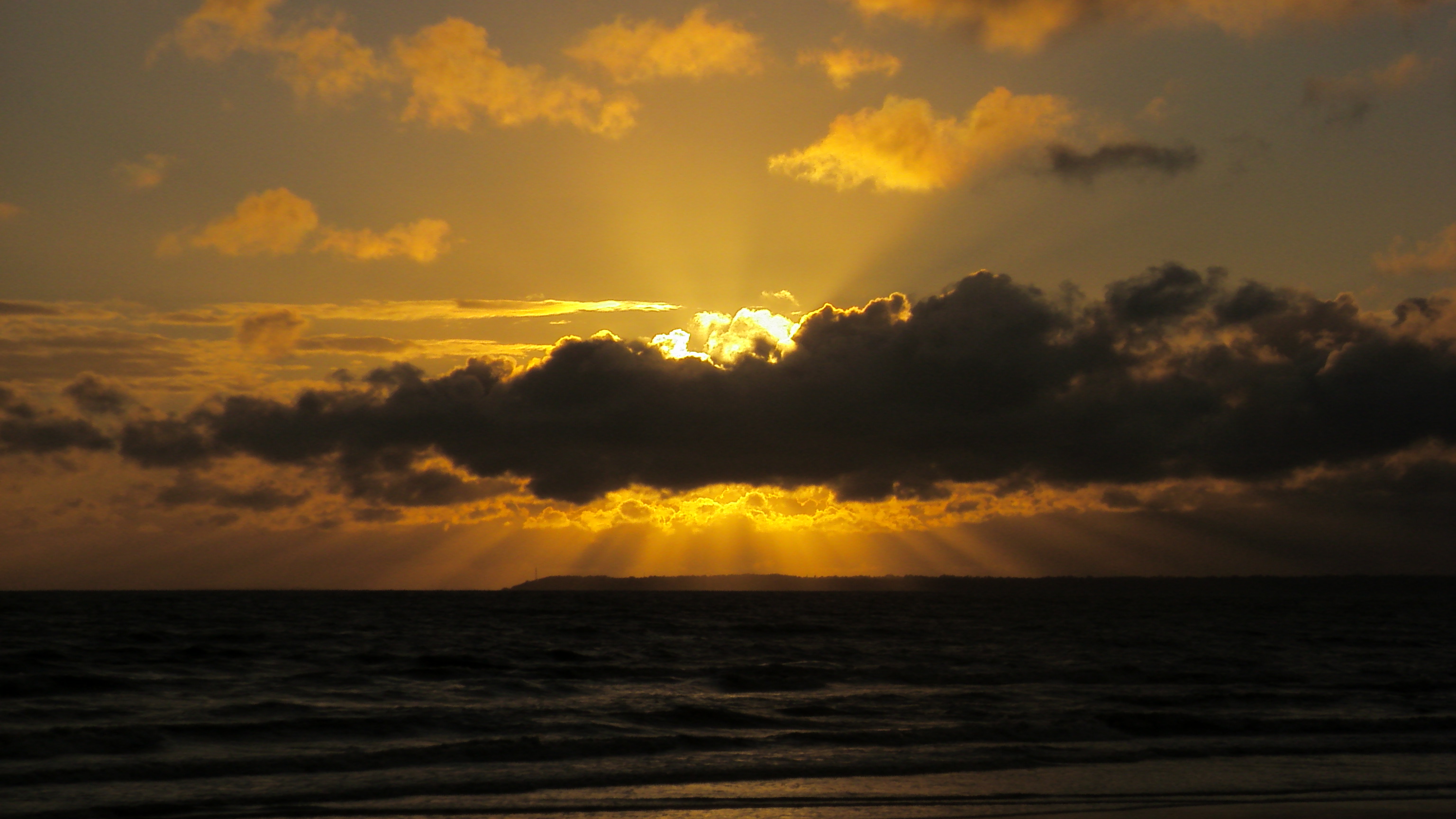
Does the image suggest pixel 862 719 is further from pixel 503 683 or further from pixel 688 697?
pixel 503 683

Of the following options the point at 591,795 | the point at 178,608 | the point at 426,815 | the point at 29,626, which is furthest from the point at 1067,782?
the point at 178,608

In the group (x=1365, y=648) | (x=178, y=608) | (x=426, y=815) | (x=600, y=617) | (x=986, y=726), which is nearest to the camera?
(x=426, y=815)

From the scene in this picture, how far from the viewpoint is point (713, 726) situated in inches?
993

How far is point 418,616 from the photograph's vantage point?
97.0 m

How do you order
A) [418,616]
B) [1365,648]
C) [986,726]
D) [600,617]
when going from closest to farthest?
[986,726] < [1365,648] < [600,617] < [418,616]

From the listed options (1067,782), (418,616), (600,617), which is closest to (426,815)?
(1067,782)

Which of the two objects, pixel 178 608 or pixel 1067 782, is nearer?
pixel 1067 782

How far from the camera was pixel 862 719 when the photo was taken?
25766 millimetres

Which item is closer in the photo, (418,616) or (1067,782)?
(1067,782)

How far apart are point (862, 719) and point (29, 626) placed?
2565 inches

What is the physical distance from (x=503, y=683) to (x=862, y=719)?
13414 mm

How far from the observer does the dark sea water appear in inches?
635

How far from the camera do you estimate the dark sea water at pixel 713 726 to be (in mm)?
16125

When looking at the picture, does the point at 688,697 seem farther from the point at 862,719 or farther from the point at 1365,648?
the point at 1365,648
